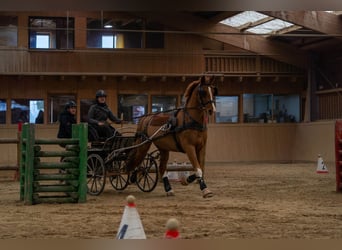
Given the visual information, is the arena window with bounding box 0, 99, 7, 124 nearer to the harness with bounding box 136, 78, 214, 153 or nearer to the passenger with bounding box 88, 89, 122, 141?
the passenger with bounding box 88, 89, 122, 141

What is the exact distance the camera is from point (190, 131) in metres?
7.22

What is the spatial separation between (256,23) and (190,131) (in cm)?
1031

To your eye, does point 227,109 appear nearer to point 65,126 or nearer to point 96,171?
point 65,126

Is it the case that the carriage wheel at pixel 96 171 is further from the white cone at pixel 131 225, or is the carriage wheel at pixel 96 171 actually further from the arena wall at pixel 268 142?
the arena wall at pixel 268 142

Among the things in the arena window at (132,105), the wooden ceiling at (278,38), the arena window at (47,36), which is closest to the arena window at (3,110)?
the arena window at (47,36)

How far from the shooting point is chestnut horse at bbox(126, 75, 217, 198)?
7133mm

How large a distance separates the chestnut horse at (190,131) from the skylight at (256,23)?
9091mm

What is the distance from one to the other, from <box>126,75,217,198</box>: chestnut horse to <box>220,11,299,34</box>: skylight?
358 inches

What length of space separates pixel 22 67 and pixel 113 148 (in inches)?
364

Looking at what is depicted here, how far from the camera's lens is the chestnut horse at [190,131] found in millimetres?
7133

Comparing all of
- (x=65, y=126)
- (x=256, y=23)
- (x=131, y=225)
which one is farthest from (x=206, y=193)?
(x=256, y=23)

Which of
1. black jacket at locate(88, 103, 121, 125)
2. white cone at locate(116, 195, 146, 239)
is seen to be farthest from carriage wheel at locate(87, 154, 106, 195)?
white cone at locate(116, 195, 146, 239)
